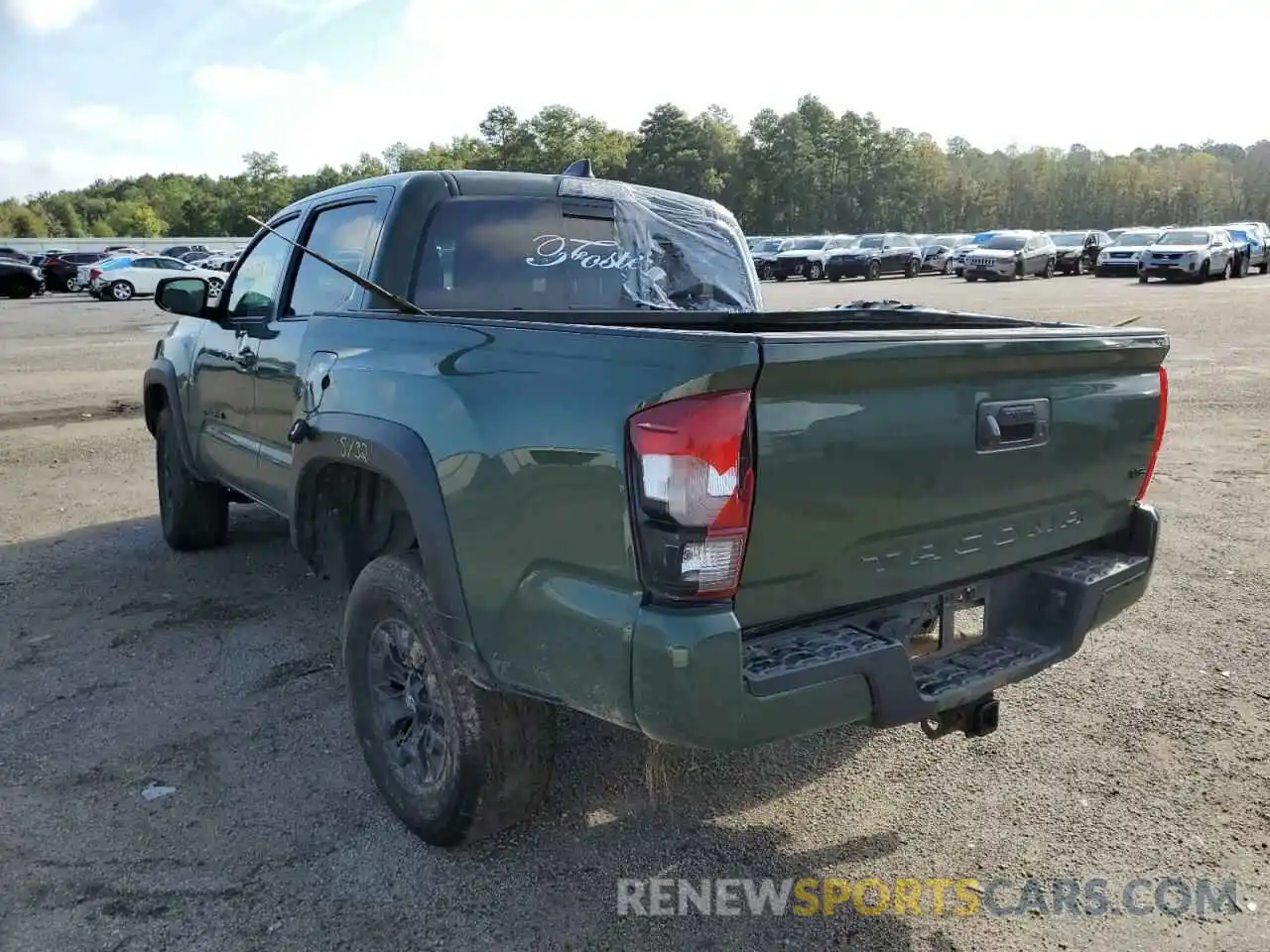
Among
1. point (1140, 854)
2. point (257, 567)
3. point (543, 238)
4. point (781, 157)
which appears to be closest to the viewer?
point (1140, 854)

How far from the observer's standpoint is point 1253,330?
17.5m

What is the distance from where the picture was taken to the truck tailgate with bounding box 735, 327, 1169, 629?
235 cm

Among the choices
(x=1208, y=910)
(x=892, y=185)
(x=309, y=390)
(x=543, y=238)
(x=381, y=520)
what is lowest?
(x=1208, y=910)

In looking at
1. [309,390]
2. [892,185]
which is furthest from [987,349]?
[892,185]

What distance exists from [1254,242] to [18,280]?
41559 millimetres

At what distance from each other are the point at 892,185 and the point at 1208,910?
107 m

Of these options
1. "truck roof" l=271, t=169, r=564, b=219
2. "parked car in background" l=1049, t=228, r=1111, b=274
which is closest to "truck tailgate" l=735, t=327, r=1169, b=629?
"truck roof" l=271, t=169, r=564, b=219

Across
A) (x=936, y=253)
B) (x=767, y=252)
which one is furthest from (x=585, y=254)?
(x=936, y=253)

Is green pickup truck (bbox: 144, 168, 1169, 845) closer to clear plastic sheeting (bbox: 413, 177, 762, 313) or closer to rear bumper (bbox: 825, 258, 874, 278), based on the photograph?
clear plastic sheeting (bbox: 413, 177, 762, 313)

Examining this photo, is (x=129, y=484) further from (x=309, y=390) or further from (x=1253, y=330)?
(x=1253, y=330)

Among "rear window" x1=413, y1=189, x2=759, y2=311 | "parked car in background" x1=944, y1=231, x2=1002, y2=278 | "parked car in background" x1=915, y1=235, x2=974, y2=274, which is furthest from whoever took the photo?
"parked car in background" x1=915, y1=235, x2=974, y2=274

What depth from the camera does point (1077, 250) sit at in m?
36.3

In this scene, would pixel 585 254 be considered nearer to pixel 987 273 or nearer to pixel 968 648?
pixel 968 648

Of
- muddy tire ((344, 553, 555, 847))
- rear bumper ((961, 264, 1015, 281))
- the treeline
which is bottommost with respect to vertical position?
muddy tire ((344, 553, 555, 847))
